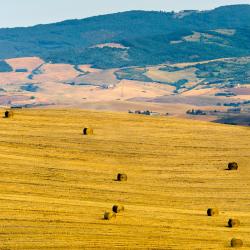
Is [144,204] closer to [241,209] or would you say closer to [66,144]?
[241,209]

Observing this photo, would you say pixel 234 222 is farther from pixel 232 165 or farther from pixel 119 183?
pixel 232 165

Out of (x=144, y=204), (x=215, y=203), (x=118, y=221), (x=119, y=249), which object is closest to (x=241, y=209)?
(x=215, y=203)

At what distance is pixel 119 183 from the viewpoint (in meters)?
57.0

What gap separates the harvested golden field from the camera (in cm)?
4406

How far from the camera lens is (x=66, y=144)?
65312mm

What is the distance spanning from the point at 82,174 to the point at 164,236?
1481 cm

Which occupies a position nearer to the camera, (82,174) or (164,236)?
(164,236)

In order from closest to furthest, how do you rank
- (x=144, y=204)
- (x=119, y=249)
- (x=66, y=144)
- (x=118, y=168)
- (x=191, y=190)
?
1. (x=119, y=249)
2. (x=144, y=204)
3. (x=191, y=190)
4. (x=118, y=168)
5. (x=66, y=144)

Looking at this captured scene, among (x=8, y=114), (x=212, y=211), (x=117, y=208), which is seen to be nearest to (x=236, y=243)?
(x=212, y=211)

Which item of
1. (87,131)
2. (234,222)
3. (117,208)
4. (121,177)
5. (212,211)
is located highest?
(87,131)

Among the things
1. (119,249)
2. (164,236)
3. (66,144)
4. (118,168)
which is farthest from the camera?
(66,144)

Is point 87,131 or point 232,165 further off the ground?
point 87,131

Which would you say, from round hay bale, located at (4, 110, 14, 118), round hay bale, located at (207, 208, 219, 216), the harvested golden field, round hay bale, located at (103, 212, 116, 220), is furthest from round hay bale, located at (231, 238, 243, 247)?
round hay bale, located at (4, 110, 14, 118)

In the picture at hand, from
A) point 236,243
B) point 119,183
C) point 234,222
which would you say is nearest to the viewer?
point 236,243
